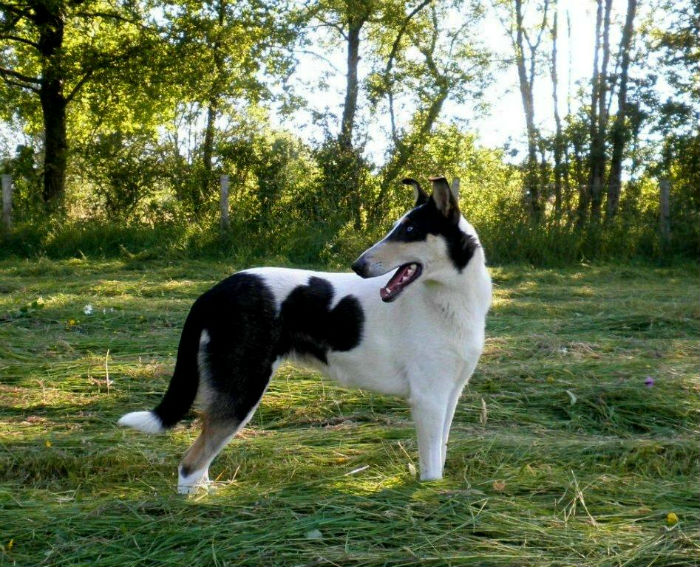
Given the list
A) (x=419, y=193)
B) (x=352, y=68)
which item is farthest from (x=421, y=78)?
Result: (x=419, y=193)

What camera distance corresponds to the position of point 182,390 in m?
3.96

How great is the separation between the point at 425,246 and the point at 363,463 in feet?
3.99

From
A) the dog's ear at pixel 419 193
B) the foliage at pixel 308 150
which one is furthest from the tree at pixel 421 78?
the dog's ear at pixel 419 193

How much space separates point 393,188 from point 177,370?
13423 millimetres

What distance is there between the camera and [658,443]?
4.28 m

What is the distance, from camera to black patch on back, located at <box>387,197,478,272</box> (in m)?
3.96

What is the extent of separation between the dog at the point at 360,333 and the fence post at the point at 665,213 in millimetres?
12958

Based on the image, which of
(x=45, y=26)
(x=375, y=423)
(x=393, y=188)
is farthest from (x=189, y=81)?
(x=375, y=423)

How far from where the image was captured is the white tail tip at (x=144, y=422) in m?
3.84

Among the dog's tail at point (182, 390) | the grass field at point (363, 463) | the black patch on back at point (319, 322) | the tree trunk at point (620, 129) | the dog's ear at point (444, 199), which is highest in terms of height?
the tree trunk at point (620, 129)

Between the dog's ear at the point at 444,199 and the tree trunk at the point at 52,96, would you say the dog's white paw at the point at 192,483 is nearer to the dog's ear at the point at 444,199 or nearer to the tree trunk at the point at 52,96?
the dog's ear at the point at 444,199

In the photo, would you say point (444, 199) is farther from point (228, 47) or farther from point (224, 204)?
point (228, 47)

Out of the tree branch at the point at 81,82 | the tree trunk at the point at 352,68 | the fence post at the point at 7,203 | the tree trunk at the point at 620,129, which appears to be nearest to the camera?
the fence post at the point at 7,203

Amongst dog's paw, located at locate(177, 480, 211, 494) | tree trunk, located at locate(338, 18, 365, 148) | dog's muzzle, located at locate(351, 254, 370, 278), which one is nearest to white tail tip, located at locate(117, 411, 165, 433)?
dog's paw, located at locate(177, 480, 211, 494)
